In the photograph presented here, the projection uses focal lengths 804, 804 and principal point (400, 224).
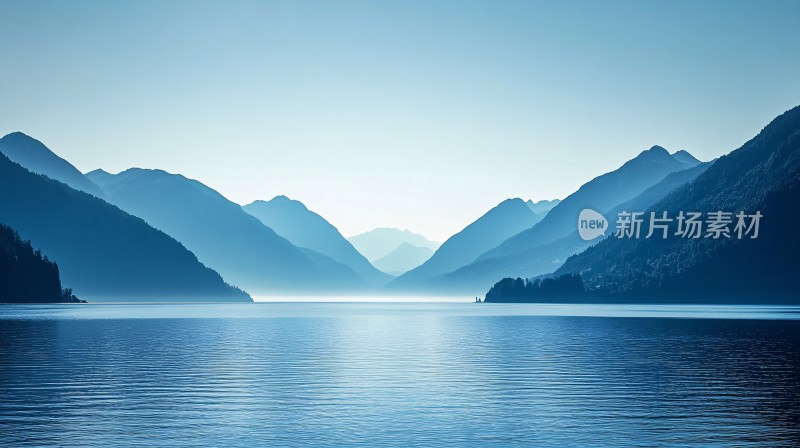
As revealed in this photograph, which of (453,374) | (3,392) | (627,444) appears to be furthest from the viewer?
(453,374)

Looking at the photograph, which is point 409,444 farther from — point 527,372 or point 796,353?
point 796,353

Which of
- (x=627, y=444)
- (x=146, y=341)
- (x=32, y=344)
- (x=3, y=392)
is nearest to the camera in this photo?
(x=627, y=444)

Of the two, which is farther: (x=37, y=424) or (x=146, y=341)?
(x=146, y=341)

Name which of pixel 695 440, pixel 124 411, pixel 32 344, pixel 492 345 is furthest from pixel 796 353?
pixel 32 344

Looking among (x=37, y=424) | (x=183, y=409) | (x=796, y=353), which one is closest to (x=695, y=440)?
(x=183, y=409)

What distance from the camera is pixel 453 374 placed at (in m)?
66.8

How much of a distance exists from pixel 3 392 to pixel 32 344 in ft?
163

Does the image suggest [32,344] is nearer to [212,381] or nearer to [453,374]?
[212,381]

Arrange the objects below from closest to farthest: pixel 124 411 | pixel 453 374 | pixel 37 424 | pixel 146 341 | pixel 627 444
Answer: pixel 627 444
pixel 37 424
pixel 124 411
pixel 453 374
pixel 146 341

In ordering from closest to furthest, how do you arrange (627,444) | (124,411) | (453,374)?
(627,444)
(124,411)
(453,374)

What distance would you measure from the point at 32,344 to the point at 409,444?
77.7 m

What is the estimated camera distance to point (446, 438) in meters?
37.8

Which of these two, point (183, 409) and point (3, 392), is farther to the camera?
point (3, 392)

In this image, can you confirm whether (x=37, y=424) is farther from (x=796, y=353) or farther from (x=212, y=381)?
(x=796, y=353)
